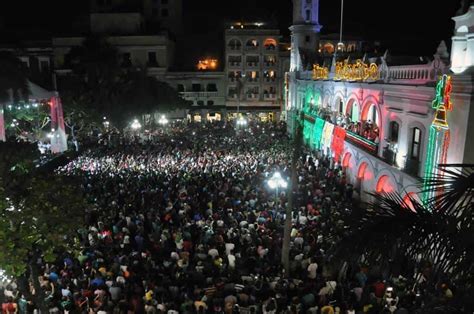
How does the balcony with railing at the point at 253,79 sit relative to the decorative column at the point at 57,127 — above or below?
above

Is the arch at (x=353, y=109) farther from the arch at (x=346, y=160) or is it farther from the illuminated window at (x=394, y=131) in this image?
the illuminated window at (x=394, y=131)

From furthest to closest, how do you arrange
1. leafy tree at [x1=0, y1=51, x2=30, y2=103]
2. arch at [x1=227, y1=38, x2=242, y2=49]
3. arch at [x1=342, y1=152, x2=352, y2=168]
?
arch at [x1=227, y1=38, x2=242, y2=49] → arch at [x1=342, y1=152, x2=352, y2=168] → leafy tree at [x1=0, y1=51, x2=30, y2=103]

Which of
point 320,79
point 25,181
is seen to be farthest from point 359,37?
point 25,181

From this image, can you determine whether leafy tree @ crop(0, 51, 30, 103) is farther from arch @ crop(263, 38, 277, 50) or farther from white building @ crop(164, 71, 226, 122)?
arch @ crop(263, 38, 277, 50)

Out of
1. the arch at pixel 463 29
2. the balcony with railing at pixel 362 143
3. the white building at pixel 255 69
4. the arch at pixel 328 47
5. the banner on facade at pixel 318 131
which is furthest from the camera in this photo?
the arch at pixel 328 47

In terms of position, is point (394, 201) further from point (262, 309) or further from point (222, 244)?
point (222, 244)

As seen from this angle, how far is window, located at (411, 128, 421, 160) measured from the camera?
19595 mm

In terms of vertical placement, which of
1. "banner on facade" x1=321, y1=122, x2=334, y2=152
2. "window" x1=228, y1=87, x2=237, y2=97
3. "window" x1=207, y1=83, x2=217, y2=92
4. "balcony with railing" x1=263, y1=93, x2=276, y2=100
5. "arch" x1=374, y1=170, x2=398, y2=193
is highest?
"window" x1=207, y1=83, x2=217, y2=92

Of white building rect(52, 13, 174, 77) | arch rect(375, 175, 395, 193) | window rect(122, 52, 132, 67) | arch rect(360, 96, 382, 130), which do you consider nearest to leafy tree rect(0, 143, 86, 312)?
arch rect(375, 175, 395, 193)

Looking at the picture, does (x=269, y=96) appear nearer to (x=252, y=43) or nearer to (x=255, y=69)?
(x=255, y=69)

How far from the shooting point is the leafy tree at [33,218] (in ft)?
33.4

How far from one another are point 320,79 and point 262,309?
2802 cm

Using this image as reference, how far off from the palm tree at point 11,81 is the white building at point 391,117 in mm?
19025

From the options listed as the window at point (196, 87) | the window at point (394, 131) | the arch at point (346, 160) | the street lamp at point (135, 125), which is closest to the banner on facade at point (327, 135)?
the arch at point (346, 160)
